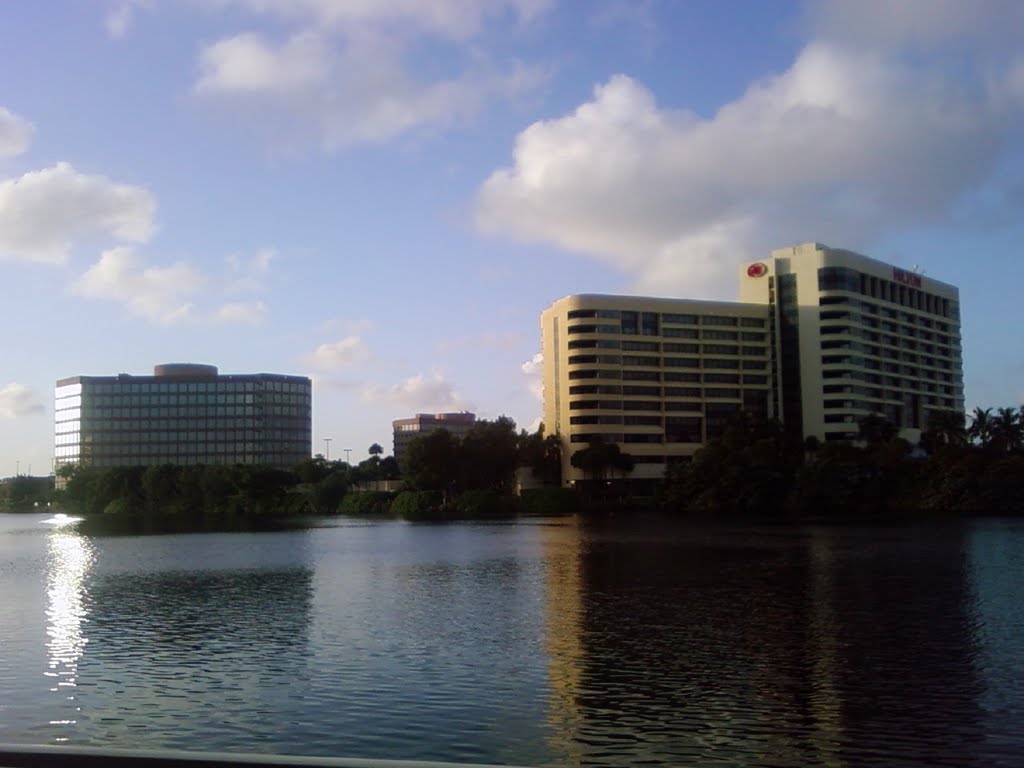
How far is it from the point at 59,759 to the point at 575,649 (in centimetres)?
2678

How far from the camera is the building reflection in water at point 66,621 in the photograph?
98.2 feet

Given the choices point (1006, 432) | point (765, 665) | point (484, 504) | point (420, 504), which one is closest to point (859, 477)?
point (1006, 432)

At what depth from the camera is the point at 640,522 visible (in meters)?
138

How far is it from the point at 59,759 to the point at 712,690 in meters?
21.5

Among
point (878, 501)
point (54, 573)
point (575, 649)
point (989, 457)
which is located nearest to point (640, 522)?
point (878, 501)

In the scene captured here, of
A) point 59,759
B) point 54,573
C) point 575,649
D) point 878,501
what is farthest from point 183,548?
point 878,501

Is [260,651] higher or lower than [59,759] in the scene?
lower

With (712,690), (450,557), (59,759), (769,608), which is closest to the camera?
(59,759)

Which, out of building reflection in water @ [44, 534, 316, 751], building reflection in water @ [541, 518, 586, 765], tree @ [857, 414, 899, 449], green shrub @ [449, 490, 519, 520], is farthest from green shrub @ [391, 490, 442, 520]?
building reflection in water @ [44, 534, 316, 751]

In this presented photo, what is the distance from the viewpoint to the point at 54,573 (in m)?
70.9

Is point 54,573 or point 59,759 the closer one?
point 59,759

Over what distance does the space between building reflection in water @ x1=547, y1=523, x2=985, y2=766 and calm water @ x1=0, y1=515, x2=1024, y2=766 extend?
0.11 meters

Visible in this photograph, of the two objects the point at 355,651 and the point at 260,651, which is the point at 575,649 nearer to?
the point at 355,651

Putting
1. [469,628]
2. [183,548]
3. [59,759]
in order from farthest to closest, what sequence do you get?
1. [183,548]
2. [469,628]
3. [59,759]
